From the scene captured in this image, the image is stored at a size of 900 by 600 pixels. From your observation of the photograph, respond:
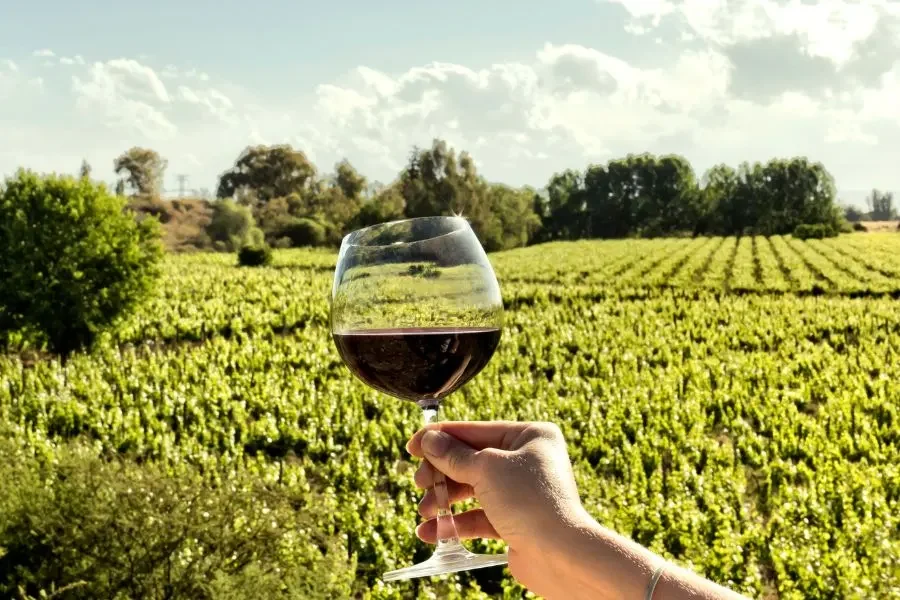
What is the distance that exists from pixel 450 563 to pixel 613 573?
32 centimetres

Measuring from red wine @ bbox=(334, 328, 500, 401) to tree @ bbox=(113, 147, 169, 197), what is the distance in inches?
3844

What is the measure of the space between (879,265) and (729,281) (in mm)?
7734

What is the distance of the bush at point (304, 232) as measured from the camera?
6488 cm

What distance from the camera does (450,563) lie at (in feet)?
5.07

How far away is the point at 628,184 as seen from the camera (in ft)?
315

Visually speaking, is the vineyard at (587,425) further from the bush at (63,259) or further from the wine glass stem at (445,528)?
the wine glass stem at (445,528)

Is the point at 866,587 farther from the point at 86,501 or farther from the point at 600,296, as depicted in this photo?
the point at 600,296

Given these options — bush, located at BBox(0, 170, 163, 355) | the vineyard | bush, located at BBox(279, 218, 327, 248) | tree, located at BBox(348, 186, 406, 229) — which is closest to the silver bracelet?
the vineyard

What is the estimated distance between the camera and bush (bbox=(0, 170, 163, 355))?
1407 cm

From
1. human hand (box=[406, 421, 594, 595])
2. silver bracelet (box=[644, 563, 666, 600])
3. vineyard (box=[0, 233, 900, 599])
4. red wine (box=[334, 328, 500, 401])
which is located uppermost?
red wine (box=[334, 328, 500, 401])

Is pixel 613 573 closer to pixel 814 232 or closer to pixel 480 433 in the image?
pixel 480 433

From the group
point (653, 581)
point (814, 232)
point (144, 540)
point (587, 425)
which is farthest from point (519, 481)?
point (814, 232)

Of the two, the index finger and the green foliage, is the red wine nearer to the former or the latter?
the index finger

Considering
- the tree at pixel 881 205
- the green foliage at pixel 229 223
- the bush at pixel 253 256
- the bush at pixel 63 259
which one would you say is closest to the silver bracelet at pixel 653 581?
the bush at pixel 63 259
